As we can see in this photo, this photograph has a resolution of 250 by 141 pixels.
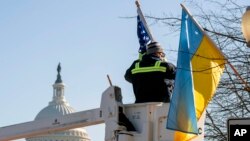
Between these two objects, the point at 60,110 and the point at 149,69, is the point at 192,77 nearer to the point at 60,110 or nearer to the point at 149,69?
the point at 149,69

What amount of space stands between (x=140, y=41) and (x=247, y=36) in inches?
168

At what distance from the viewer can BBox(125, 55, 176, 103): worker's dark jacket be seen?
7.59 meters

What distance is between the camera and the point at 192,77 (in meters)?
7.07

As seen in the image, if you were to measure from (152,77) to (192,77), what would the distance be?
719 mm

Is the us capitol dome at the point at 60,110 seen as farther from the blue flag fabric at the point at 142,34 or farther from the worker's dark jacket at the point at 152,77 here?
the worker's dark jacket at the point at 152,77

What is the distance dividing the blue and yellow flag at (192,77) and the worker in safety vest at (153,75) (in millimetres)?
384

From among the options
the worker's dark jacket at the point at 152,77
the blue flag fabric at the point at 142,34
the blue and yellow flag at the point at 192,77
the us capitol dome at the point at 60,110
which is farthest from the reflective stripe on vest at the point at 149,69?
the us capitol dome at the point at 60,110

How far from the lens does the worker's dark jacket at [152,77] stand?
759 centimetres

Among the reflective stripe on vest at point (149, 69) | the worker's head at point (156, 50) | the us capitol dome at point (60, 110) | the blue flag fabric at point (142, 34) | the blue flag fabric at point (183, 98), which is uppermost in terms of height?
the us capitol dome at point (60, 110)

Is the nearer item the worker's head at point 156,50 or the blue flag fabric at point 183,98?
the blue flag fabric at point 183,98

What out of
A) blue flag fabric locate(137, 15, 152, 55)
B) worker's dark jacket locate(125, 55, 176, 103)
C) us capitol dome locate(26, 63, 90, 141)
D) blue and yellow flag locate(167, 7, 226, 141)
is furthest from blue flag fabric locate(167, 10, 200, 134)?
us capitol dome locate(26, 63, 90, 141)

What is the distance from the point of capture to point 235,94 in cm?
875

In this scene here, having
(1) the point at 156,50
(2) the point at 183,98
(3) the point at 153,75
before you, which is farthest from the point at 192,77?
(1) the point at 156,50

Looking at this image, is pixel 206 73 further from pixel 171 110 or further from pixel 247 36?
pixel 247 36
